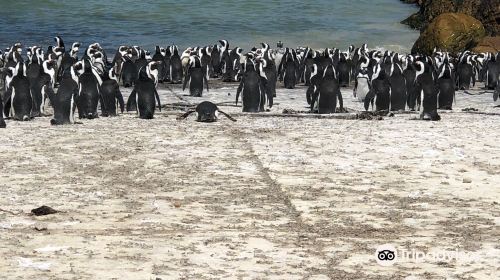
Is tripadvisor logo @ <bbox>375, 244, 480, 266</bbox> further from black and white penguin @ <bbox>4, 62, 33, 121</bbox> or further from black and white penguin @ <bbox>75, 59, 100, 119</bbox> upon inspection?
black and white penguin @ <bbox>4, 62, 33, 121</bbox>

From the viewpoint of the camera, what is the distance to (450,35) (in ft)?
110

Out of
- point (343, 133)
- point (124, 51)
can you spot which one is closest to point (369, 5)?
point (124, 51)

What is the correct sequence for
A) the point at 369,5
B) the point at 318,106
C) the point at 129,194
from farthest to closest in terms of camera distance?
the point at 369,5, the point at 318,106, the point at 129,194

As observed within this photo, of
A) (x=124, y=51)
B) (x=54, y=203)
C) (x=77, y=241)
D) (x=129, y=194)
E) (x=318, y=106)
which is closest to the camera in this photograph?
(x=77, y=241)

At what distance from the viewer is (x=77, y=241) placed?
7.26 metres

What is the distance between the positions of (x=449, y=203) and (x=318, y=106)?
7.70m

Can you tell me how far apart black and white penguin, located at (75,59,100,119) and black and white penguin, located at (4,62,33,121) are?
2.54 ft

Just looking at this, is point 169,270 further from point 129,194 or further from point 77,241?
point 129,194

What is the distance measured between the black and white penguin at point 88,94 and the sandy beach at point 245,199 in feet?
1.62

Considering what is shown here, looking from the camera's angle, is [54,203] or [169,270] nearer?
[169,270]

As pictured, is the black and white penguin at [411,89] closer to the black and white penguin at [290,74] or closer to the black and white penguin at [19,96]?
the black and white penguin at [290,74]

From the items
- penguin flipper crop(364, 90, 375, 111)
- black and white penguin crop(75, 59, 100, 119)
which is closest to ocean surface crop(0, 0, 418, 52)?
penguin flipper crop(364, 90, 375, 111)

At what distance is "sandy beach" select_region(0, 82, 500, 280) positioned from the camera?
22.3ft

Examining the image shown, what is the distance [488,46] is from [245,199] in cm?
2823
